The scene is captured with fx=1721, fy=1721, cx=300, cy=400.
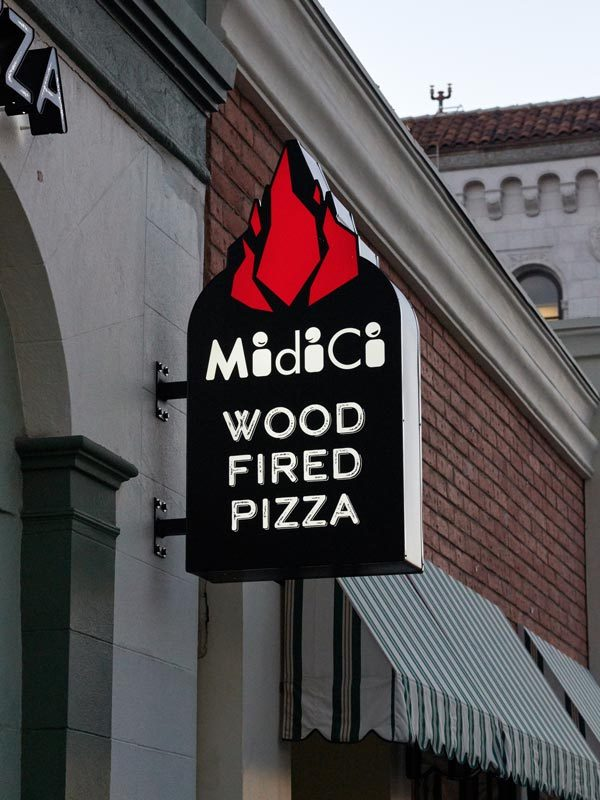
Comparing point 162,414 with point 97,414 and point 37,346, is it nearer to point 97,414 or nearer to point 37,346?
point 97,414

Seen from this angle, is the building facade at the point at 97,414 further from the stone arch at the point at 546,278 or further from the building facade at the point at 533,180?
the building facade at the point at 533,180

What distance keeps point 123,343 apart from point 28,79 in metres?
1.32

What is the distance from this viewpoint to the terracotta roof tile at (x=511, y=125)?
35500 mm

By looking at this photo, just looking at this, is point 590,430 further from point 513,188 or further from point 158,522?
point 513,188

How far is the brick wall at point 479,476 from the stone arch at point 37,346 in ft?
6.03

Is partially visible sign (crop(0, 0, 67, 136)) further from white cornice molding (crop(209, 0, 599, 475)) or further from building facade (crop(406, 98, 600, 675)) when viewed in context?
building facade (crop(406, 98, 600, 675))

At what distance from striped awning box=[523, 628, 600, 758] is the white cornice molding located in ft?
6.64

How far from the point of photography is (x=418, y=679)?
8.77 metres

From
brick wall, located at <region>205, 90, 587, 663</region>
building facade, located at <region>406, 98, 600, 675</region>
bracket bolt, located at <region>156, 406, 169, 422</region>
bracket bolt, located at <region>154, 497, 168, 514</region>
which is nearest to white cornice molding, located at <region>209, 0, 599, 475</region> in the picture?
brick wall, located at <region>205, 90, 587, 663</region>

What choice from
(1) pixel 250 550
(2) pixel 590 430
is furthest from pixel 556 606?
(1) pixel 250 550

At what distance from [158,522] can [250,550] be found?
51 cm

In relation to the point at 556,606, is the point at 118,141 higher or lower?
higher

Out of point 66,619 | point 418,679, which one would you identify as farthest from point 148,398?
point 418,679

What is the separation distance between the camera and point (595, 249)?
35594 mm
